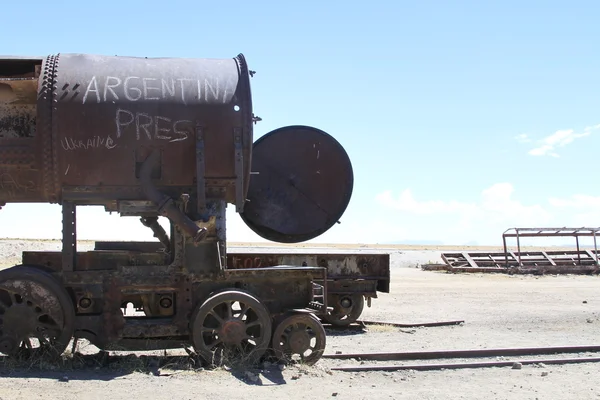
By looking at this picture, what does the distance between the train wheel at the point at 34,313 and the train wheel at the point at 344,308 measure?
19.5ft

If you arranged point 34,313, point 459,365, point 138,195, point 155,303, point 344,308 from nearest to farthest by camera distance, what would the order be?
point 34,313 → point 138,195 → point 155,303 → point 459,365 → point 344,308

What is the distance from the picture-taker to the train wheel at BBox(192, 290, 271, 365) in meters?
8.41

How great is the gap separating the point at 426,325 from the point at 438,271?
59.3 ft

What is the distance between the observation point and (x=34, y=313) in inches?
326

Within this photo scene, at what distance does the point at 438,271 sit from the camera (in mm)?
31125

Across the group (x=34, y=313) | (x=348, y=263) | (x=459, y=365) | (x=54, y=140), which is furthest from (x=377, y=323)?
(x=54, y=140)

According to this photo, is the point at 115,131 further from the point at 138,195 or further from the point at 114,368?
the point at 114,368

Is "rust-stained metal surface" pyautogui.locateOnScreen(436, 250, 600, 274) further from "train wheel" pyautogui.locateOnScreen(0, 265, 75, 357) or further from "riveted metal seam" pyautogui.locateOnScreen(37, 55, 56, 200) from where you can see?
"riveted metal seam" pyautogui.locateOnScreen(37, 55, 56, 200)

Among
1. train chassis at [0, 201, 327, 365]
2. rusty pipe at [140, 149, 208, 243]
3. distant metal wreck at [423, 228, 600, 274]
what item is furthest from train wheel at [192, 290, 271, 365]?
distant metal wreck at [423, 228, 600, 274]

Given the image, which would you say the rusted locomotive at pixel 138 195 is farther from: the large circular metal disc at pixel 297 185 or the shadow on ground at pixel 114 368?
the large circular metal disc at pixel 297 185

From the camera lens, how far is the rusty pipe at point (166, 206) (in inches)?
326

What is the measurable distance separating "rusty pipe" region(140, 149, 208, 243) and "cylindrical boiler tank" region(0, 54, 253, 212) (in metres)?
0.13

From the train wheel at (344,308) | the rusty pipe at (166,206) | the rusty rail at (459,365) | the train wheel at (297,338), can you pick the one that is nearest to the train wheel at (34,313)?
the rusty pipe at (166,206)

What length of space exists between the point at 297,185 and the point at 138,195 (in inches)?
105
